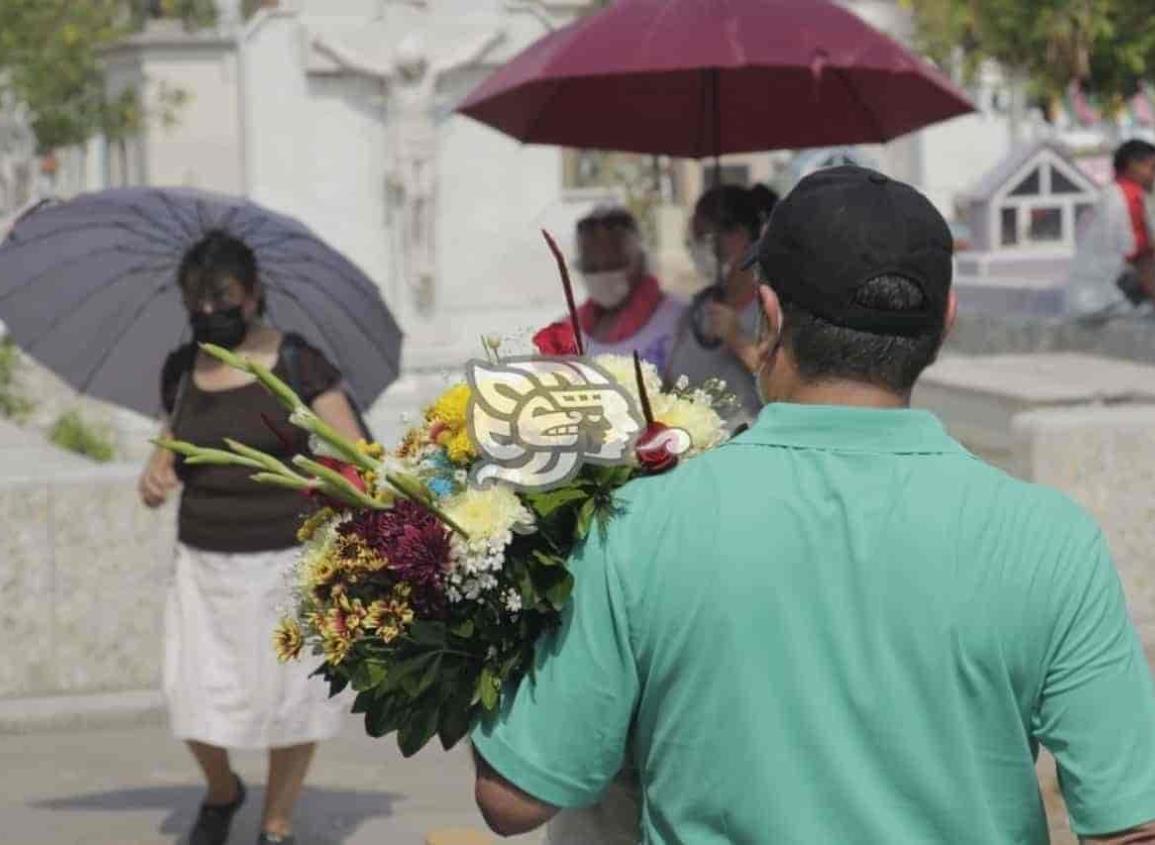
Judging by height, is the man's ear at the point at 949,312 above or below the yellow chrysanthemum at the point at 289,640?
above

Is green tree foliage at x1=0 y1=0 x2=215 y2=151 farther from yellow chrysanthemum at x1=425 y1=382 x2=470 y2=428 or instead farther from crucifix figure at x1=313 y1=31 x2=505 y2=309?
yellow chrysanthemum at x1=425 y1=382 x2=470 y2=428

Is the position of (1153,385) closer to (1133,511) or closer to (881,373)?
(1133,511)

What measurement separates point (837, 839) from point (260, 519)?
4128mm

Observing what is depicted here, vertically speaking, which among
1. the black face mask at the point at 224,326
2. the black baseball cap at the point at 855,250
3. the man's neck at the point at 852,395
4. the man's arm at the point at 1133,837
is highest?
the black baseball cap at the point at 855,250

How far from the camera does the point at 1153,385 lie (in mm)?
11578

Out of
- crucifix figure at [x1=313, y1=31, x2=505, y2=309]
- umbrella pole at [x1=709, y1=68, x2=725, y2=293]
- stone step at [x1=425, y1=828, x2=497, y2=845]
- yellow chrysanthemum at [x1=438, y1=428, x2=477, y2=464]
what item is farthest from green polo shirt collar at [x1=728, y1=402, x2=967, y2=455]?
crucifix figure at [x1=313, y1=31, x2=505, y2=309]

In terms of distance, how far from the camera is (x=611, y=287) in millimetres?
8102

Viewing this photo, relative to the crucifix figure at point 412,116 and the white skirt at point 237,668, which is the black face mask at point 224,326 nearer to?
the white skirt at point 237,668

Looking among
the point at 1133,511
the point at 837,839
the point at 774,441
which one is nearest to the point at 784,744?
the point at 837,839

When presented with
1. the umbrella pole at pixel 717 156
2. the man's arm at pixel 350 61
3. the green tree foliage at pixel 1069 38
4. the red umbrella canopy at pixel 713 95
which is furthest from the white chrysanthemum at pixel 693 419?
the green tree foliage at pixel 1069 38

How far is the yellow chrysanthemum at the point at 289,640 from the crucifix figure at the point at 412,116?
47.3ft

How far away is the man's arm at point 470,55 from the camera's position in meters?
17.6

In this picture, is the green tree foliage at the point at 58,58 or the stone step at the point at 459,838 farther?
the green tree foliage at the point at 58,58

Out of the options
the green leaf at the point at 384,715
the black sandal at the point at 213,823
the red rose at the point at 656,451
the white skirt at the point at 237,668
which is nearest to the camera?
the red rose at the point at 656,451
